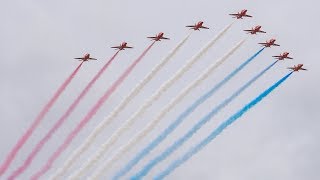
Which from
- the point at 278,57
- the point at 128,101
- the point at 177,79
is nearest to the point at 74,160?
the point at 128,101

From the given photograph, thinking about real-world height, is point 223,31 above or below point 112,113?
above

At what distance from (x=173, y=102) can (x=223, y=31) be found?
15.8 meters

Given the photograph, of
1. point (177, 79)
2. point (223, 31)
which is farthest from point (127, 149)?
point (223, 31)

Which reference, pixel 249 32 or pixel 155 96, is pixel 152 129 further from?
pixel 249 32

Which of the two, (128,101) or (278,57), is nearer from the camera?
(128,101)

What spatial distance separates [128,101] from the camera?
14088 centimetres

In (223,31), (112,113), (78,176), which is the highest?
(223,31)

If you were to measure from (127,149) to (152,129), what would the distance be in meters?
5.44

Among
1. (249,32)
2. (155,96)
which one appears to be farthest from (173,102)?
(249,32)

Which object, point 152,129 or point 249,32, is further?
point 249,32

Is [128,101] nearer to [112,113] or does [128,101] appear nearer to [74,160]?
[112,113]

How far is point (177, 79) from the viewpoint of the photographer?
142875mm

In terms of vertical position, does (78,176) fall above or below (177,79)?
below

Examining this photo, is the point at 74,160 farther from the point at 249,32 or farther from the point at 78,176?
the point at 249,32
